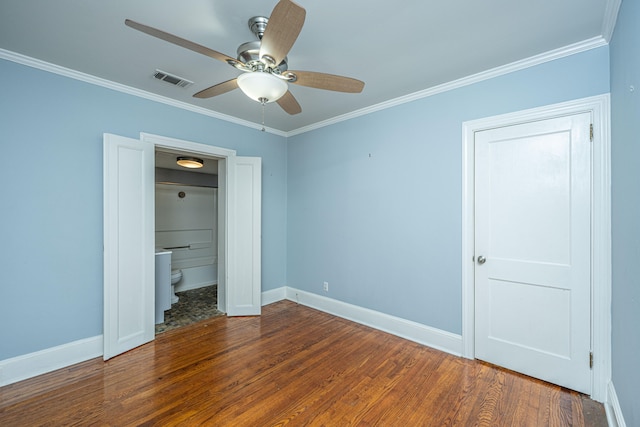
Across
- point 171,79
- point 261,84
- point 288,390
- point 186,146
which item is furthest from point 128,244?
point 261,84

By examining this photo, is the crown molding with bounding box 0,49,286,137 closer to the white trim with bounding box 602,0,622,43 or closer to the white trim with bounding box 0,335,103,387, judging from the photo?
the white trim with bounding box 0,335,103,387

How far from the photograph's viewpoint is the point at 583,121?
205cm

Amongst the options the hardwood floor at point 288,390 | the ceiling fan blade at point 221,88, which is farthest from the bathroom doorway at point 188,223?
the ceiling fan blade at point 221,88

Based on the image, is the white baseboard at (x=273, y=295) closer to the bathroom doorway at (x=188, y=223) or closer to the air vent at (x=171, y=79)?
the bathroom doorway at (x=188, y=223)

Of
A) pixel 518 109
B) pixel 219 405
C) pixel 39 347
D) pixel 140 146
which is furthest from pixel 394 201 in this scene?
pixel 39 347

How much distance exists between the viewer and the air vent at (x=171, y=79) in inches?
100

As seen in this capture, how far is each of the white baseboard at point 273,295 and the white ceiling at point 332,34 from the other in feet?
9.44

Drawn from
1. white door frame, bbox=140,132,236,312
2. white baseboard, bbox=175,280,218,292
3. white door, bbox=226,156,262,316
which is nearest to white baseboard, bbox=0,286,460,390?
white door, bbox=226,156,262,316

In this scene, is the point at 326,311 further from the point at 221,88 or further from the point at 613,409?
the point at 221,88

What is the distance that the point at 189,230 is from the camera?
5508 mm

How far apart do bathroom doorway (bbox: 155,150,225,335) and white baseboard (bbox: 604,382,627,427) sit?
4.16 metres

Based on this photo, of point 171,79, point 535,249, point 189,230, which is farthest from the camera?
point 189,230

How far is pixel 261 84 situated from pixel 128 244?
2164mm

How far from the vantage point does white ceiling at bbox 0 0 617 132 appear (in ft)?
5.59
